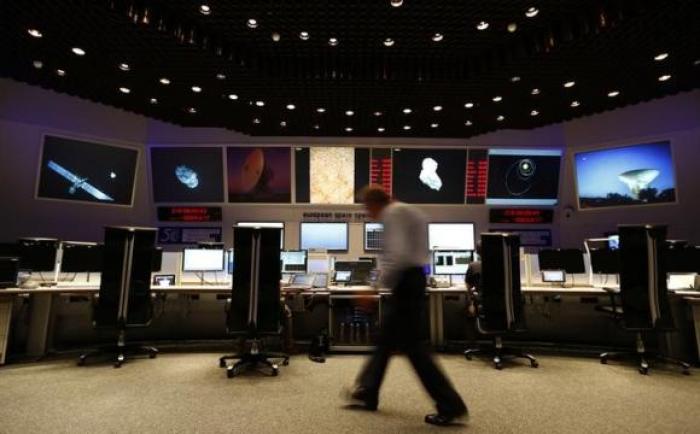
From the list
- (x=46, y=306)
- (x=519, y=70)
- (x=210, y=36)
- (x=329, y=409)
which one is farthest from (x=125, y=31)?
(x=519, y=70)

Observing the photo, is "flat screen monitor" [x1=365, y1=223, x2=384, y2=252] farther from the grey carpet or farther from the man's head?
the man's head

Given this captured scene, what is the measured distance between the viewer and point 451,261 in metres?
5.11

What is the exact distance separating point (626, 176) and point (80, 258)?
8361 mm

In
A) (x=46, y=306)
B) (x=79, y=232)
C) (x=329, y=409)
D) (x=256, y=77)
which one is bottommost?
(x=329, y=409)

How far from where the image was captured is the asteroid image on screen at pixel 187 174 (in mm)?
6852

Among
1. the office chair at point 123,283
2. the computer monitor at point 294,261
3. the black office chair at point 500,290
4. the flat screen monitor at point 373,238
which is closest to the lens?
the office chair at point 123,283

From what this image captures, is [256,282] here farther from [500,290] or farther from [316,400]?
[500,290]

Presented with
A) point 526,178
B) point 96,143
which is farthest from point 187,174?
point 526,178

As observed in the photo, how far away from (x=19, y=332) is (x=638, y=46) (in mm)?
8130

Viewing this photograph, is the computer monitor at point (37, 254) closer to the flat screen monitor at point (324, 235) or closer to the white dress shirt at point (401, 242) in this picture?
the flat screen monitor at point (324, 235)

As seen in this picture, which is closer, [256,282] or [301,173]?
[256,282]

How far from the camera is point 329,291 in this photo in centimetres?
459

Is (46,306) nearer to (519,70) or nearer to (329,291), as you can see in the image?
(329,291)

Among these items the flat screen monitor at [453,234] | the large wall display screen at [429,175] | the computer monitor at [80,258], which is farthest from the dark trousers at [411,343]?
the large wall display screen at [429,175]
